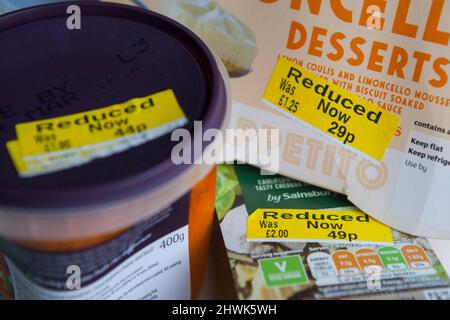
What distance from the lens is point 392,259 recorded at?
2.26ft

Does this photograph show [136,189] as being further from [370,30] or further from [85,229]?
[370,30]

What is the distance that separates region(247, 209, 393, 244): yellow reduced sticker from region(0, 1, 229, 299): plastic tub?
78mm

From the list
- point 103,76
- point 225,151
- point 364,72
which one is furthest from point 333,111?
point 103,76

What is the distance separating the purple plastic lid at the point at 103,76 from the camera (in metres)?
0.49

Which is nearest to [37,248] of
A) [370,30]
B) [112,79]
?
[112,79]

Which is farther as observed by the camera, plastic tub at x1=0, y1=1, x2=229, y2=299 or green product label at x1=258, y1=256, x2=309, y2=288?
green product label at x1=258, y1=256, x2=309, y2=288

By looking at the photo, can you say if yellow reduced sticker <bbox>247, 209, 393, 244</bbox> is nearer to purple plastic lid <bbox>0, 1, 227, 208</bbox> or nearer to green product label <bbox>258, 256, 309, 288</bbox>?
green product label <bbox>258, 256, 309, 288</bbox>

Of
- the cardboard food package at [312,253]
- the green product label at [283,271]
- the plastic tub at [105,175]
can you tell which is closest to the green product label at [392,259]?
the cardboard food package at [312,253]

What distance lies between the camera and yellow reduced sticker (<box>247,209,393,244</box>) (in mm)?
705

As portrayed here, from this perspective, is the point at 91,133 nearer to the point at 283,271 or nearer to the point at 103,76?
the point at 103,76

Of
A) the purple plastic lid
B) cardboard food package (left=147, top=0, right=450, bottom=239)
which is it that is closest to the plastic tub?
the purple plastic lid

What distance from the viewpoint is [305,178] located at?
2.54 ft

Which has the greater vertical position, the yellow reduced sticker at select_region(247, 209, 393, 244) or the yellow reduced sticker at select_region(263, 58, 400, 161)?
the yellow reduced sticker at select_region(263, 58, 400, 161)

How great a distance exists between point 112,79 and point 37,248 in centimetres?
20
